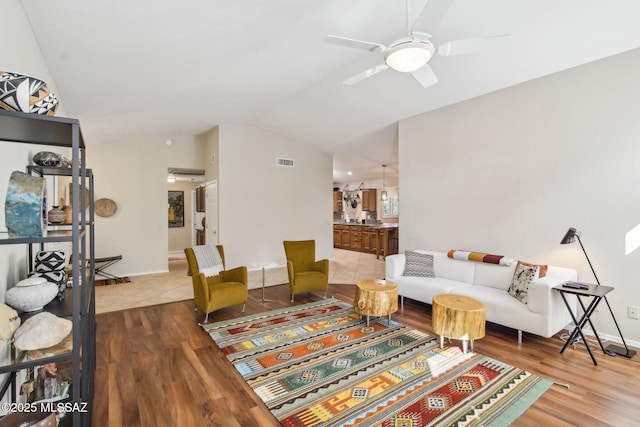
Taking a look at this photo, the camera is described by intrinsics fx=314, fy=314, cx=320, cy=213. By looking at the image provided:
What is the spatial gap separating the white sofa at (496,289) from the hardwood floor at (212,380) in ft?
0.89

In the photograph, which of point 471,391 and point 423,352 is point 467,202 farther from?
point 471,391

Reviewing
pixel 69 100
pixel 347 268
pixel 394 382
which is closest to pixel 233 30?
pixel 69 100

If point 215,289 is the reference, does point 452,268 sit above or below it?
above

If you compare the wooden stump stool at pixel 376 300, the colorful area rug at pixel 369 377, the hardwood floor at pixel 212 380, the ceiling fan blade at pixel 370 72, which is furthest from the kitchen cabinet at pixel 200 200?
the ceiling fan blade at pixel 370 72

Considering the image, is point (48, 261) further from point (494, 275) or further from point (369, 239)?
point (369, 239)

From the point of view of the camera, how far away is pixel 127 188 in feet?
21.0

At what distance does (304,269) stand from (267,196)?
2402 mm

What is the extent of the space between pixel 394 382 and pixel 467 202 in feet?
9.72

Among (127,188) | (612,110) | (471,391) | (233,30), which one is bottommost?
(471,391)

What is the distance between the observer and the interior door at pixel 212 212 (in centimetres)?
663

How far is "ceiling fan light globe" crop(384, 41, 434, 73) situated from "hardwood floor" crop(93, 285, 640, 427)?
8.83ft

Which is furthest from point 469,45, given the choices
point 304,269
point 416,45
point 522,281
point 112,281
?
point 112,281

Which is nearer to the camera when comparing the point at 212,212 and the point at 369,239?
the point at 212,212

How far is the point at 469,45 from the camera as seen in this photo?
2.34 m
